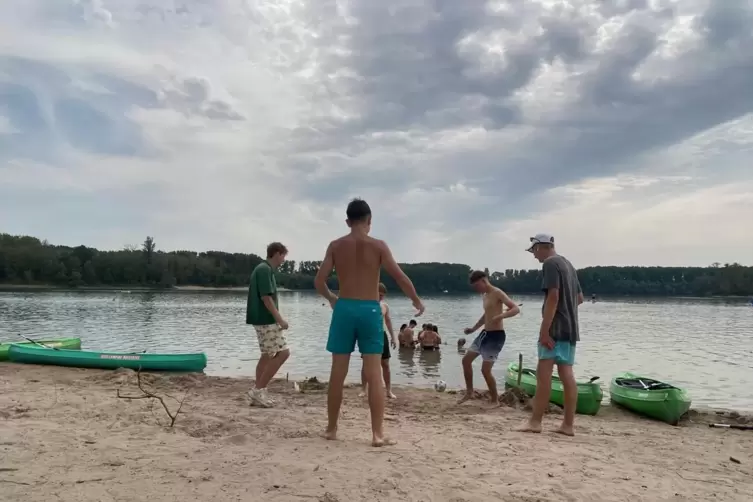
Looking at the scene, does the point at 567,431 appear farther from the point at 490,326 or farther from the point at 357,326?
the point at 357,326

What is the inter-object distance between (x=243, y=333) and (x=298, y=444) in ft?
71.5

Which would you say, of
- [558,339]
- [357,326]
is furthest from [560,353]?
[357,326]

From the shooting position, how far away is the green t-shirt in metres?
6.86

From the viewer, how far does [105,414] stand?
227 inches

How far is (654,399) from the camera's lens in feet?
27.9

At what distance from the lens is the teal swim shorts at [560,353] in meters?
5.83

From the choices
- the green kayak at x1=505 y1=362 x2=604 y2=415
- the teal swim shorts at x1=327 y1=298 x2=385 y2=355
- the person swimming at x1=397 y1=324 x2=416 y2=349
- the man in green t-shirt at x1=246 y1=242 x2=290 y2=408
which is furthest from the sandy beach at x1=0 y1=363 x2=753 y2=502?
the person swimming at x1=397 y1=324 x2=416 y2=349

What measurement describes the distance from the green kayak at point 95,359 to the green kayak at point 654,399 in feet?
30.5

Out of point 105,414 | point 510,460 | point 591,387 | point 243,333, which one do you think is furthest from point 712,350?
point 105,414

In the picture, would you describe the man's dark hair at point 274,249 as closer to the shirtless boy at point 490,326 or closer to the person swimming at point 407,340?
the shirtless boy at point 490,326

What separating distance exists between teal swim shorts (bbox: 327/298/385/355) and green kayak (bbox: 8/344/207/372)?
8755mm

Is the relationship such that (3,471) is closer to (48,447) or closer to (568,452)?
(48,447)

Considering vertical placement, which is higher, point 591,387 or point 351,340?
point 351,340

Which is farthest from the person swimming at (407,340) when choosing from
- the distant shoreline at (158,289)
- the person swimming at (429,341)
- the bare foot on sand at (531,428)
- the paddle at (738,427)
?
the distant shoreline at (158,289)
